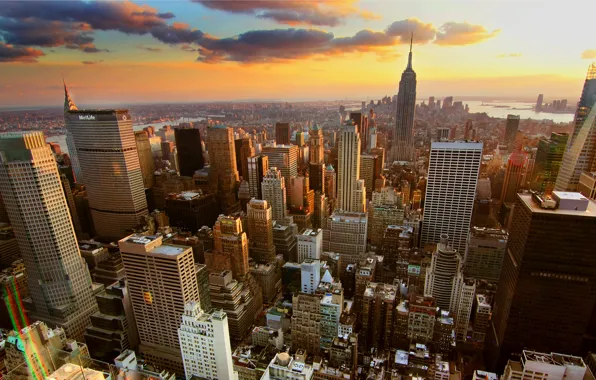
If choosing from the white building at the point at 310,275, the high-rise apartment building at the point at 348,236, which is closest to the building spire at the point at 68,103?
the white building at the point at 310,275

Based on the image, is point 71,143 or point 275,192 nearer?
point 71,143

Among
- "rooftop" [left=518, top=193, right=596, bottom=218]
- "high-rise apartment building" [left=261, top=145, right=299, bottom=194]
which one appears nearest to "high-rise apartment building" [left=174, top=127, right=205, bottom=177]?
"high-rise apartment building" [left=261, top=145, right=299, bottom=194]

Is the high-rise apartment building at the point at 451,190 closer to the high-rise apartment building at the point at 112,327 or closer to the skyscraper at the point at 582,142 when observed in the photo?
the skyscraper at the point at 582,142

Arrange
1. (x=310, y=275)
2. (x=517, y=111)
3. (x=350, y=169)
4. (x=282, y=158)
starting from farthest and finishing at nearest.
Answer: (x=282, y=158)
(x=350, y=169)
(x=517, y=111)
(x=310, y=275)

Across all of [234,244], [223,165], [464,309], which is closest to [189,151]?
[223,165]

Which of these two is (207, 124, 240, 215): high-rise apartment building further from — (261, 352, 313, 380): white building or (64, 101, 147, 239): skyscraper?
(261, 352, 313, 380): white building

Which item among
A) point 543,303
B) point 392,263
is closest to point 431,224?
point 392,263

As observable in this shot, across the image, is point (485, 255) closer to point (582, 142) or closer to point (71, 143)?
point (582, 142)

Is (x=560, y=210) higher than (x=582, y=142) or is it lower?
lower

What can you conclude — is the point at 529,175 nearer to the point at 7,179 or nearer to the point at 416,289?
the point at 416,289
